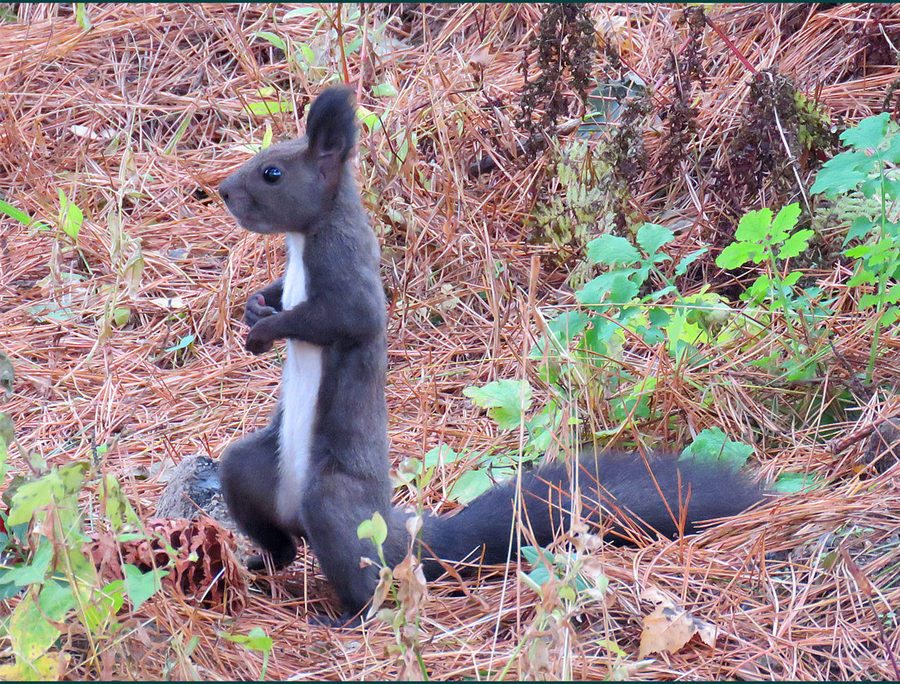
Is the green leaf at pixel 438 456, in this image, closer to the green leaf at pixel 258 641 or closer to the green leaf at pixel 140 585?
the green leaf at pixel 258 641

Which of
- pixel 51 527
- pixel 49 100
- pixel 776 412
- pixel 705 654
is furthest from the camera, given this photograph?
pixel 49 100

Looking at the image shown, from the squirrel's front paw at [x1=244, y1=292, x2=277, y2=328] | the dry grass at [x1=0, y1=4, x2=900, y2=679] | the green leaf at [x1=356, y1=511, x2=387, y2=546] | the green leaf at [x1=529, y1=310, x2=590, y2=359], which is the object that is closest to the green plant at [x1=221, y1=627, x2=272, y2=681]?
the dry grass at [x1=0, y1=4, x2=900, y2=679]

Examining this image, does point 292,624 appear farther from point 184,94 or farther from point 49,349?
point 184,94

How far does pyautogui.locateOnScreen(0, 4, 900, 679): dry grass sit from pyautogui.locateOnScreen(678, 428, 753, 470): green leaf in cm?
12

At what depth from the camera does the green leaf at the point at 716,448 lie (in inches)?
124

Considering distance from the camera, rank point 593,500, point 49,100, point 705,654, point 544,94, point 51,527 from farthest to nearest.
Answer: point 49,100
point 544,94
point 593,500
point 705,654
point 51,527

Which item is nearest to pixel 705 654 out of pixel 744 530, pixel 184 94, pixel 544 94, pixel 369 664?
pixel 744 530

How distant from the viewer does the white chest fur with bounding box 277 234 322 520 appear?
112 inches

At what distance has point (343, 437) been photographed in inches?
110

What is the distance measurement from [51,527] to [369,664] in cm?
79

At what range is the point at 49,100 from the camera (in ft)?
17.8

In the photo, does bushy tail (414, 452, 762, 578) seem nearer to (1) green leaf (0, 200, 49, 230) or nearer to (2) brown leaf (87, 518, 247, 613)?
(2) brown leaf (87, 518, 247, 613)

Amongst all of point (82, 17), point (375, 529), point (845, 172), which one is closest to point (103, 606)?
point (375, 529)

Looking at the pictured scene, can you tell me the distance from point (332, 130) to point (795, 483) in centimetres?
169
